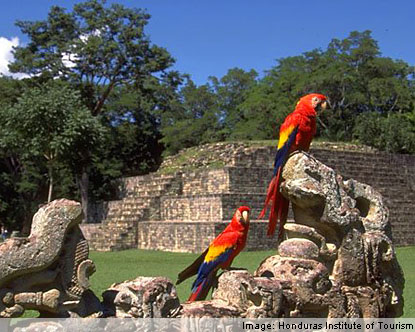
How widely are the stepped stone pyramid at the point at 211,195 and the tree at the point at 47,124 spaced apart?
265 cm

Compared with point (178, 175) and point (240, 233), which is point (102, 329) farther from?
point (178, 175)

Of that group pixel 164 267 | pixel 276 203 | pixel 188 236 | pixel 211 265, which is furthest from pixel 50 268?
pixel 188 236

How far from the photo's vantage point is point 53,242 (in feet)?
11.1

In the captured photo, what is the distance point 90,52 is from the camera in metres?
25.1

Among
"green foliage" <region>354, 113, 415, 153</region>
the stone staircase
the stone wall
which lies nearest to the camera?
the stone wall

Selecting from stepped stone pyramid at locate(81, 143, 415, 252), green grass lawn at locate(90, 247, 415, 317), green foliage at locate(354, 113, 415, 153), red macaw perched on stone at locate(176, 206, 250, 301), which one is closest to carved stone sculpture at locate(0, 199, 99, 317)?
red macaw perched on stone at locate(176, 206, 250, 301)

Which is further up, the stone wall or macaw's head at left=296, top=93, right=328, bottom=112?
macaw's head at left=296, top=93, right=328, bottom=112

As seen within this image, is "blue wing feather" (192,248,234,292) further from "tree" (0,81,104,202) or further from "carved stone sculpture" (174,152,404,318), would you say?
"tree" (0,81,104,202)

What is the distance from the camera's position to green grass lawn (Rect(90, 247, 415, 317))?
351 inches

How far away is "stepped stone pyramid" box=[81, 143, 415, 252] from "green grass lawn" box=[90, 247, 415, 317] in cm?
84

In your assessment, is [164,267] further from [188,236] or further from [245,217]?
[245,217]

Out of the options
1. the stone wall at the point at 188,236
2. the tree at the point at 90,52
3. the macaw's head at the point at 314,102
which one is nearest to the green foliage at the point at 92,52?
the tree at the point at 90,52

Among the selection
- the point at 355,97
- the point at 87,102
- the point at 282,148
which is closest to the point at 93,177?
the point at 87,102

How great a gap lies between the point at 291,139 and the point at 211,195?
13.6m
